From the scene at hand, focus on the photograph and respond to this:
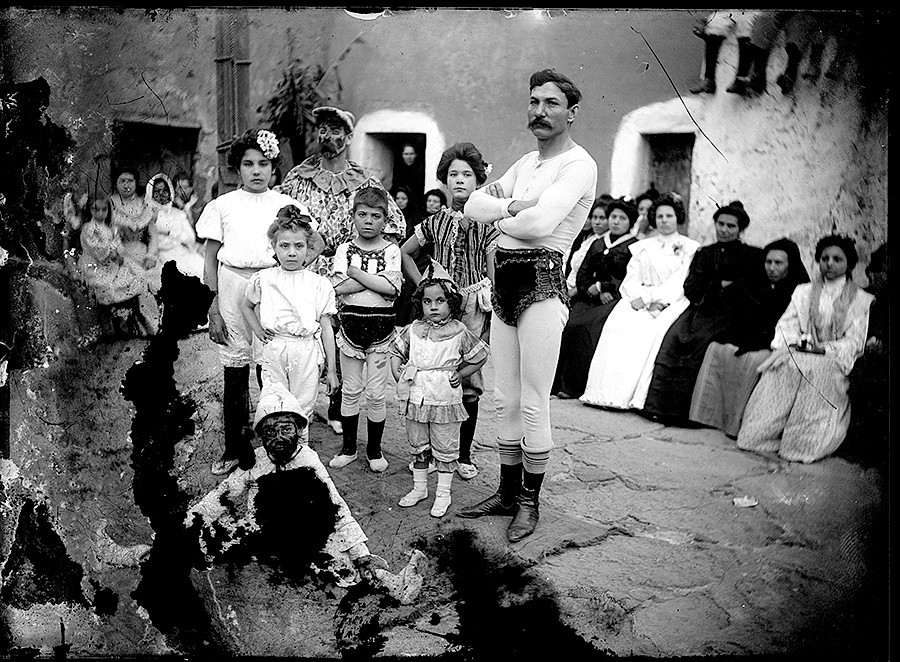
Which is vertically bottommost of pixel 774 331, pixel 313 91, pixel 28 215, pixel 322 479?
pixel 322 479

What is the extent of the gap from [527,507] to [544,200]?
1278mm

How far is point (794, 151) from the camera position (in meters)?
3.53

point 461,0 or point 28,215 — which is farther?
point 28,215

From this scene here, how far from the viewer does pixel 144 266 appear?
3627 mm

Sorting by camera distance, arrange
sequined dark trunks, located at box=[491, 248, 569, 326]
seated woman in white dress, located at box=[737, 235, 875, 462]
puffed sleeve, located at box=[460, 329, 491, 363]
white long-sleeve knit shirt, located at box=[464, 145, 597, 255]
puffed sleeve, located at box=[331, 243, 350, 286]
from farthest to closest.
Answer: puffed sleeve, located at box=[331, 243, 350, 286]
puffed sleeve, located at box=[460, 329, 491, 363]
seated woman in white dress, located at box=[737, 235, 875, 462]
sequined dark trunks, located at box=[491, 248, 569, 326]
white long-sleeve knit shirt, located at box=[464, 145, 597, 255]

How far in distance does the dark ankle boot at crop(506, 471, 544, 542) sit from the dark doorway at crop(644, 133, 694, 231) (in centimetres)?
134

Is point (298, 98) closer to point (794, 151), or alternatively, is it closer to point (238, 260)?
point (238, 260)

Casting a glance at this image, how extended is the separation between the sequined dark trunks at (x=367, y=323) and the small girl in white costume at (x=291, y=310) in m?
0.21

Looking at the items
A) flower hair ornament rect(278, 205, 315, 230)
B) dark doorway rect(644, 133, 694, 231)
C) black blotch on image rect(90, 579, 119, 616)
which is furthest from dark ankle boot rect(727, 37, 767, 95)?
black blotch on image rect(90, 579, 119, 616)

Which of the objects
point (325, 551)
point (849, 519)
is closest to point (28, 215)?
point (325, 551)

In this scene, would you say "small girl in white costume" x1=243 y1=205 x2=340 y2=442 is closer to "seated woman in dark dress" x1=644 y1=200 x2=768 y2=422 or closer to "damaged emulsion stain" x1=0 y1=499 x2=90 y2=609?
"damaged emulsion stain" x1=0 y1=499 x2=90 y2=609

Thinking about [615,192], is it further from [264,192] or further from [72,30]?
[72,30]

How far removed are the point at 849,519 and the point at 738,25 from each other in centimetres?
211

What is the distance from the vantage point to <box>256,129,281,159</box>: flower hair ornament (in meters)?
3.60
